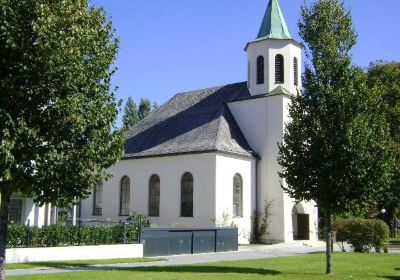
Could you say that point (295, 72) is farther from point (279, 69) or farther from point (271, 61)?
point (271, 61)

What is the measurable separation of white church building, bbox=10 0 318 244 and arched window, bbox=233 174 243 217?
7 centimetres

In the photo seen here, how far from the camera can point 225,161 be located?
115 ft

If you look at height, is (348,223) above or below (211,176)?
below

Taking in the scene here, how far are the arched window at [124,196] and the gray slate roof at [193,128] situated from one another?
209 cm

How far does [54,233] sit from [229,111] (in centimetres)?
2077

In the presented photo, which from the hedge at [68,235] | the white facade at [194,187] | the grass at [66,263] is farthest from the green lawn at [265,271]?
the white facade at [194,187]

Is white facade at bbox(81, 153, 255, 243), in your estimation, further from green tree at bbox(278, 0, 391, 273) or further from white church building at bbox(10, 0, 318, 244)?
green tree at bbox(278, 0, 391, 273)

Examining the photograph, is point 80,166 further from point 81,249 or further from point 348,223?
point 348,223

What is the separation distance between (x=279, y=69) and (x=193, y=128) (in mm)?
7969

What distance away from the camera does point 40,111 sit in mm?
10797

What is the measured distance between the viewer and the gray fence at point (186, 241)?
24.7m

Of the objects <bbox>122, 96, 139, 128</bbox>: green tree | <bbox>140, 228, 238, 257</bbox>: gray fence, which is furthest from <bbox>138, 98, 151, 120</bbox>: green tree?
<bbox>140, 228, 238, 257</bbox>: gray fence

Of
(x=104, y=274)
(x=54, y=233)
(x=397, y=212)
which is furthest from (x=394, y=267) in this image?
(x=397, y=212)

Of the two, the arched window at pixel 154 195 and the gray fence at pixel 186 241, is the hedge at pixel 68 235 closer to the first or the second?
the gray fence at pixel 186 241
